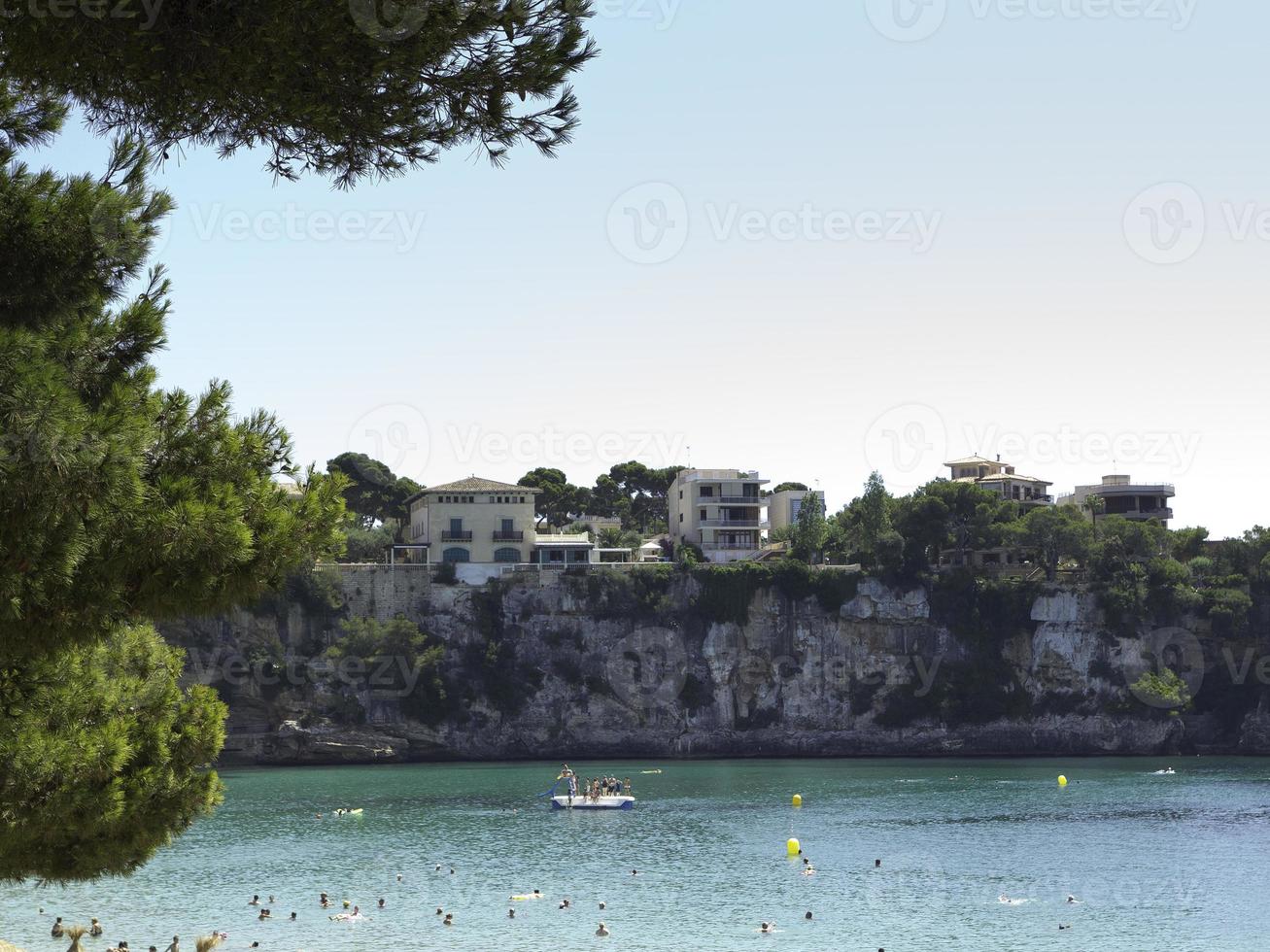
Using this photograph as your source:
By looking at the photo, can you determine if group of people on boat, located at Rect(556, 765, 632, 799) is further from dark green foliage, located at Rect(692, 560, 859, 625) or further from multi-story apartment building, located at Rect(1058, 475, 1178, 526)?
multi-story apartment building, located at Rect(1058, 475, 1178, 526)

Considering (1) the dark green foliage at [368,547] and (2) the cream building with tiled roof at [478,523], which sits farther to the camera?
(1) the dark green foliage at [368,547]

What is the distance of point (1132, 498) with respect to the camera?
87750mm

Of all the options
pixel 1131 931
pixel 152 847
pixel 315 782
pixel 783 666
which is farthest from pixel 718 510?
pixel 152 847

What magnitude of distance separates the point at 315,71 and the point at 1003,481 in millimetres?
84222

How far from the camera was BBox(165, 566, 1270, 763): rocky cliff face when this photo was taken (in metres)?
72.4

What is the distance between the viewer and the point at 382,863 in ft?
131

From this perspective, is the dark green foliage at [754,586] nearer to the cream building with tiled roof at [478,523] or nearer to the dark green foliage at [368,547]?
the cream building with tiled roof at [478,523]

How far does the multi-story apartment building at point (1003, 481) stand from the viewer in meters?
89.1

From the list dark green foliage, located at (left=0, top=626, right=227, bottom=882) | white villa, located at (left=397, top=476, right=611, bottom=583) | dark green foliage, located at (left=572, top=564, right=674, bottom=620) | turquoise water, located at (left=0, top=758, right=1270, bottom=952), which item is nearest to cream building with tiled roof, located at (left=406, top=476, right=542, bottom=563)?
white villa, located at (left=397, top=476, right=611, bottom=583)

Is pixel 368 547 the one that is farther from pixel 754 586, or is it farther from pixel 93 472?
pixel 93 472

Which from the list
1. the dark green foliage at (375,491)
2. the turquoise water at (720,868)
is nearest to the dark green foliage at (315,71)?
the turquoise water at (720,868)

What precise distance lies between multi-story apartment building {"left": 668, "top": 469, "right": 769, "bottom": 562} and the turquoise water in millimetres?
22846

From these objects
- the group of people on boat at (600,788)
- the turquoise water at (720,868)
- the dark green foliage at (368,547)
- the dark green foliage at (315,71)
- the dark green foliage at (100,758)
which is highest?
the dark green foliage at (368,547)

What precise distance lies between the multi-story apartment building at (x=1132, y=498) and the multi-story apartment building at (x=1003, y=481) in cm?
377
